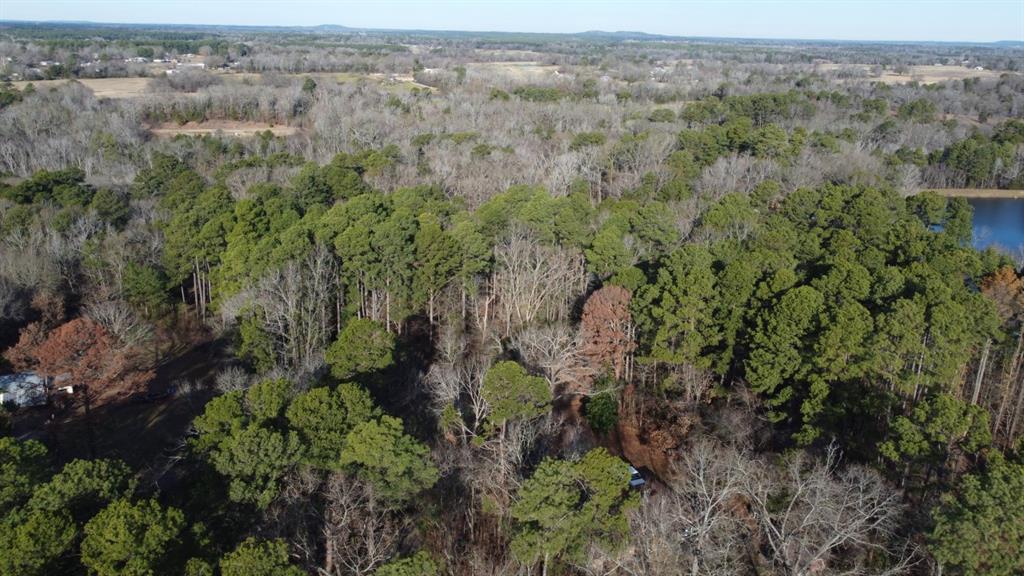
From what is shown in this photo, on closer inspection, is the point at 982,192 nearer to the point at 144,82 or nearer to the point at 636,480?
the point at 636,480

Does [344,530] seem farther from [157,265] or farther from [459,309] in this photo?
[157,265]

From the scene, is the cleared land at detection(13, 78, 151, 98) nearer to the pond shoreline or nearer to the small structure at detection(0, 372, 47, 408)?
the small structure at detection(0, 372, 47, 408)

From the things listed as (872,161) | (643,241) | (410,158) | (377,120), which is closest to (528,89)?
(377,120)

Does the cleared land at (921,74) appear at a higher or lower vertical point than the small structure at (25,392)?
higher

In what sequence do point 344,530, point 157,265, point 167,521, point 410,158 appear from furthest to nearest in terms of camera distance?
point 410,158 < point 157,265 < point 344,530 < point 167,521

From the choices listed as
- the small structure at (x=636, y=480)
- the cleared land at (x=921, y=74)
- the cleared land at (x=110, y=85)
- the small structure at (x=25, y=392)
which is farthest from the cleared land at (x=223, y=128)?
the cleared land at (x=921, y=74)

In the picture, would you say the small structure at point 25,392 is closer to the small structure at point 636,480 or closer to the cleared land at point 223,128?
the small structure at point 636,480
